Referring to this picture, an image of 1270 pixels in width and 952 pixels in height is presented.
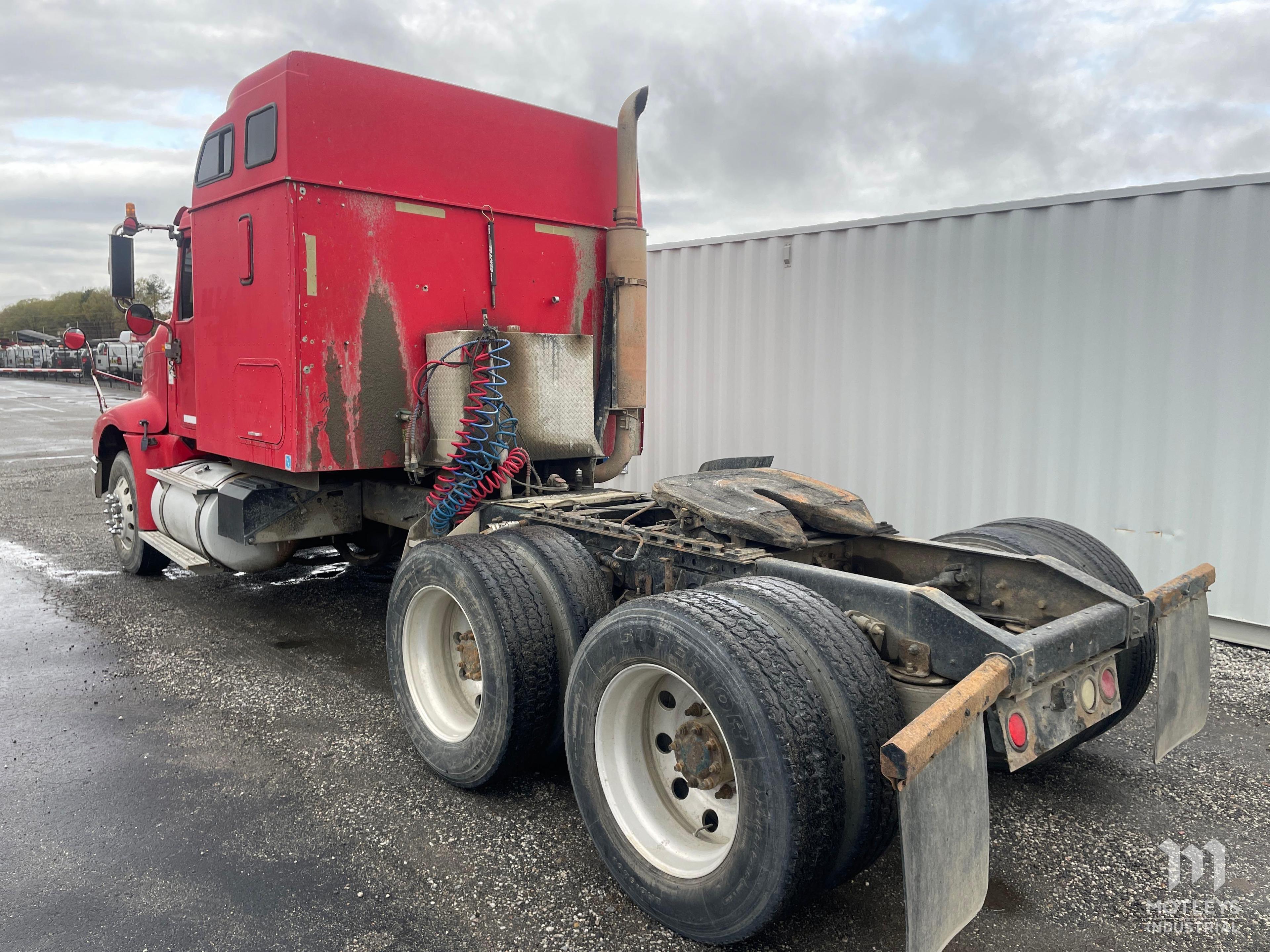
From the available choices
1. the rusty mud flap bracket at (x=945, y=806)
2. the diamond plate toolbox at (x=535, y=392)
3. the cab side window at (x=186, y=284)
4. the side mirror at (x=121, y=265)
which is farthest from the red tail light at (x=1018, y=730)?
the side mirror at (x=121, y=265)

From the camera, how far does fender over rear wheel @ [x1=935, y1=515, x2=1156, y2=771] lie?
334cm

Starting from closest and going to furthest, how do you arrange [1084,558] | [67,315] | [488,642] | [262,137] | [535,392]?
[488,642] < [1084,558] < [262,137] < [535,392] < [67,315]

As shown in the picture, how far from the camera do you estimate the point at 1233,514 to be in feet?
18.5

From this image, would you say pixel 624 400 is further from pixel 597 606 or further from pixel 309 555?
pixel 309 555

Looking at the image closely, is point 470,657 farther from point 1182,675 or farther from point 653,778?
point 1182,675

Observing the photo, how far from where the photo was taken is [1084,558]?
378cm

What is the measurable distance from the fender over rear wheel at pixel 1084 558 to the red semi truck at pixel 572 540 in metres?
0.02

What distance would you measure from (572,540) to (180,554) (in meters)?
3.75

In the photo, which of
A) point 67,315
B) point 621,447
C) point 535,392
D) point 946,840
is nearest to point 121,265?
point 535,392

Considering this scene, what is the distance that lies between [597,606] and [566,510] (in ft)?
2.55

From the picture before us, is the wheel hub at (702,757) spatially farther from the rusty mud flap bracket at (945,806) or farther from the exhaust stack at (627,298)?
the exhaust stack at (627,298)

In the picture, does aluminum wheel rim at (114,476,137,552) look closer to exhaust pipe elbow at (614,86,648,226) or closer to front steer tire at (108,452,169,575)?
front steer tire at (108,452,169,575)

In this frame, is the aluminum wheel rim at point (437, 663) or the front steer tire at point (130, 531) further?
the front steer tire at point (130, 531)

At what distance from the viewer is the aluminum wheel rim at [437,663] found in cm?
390
